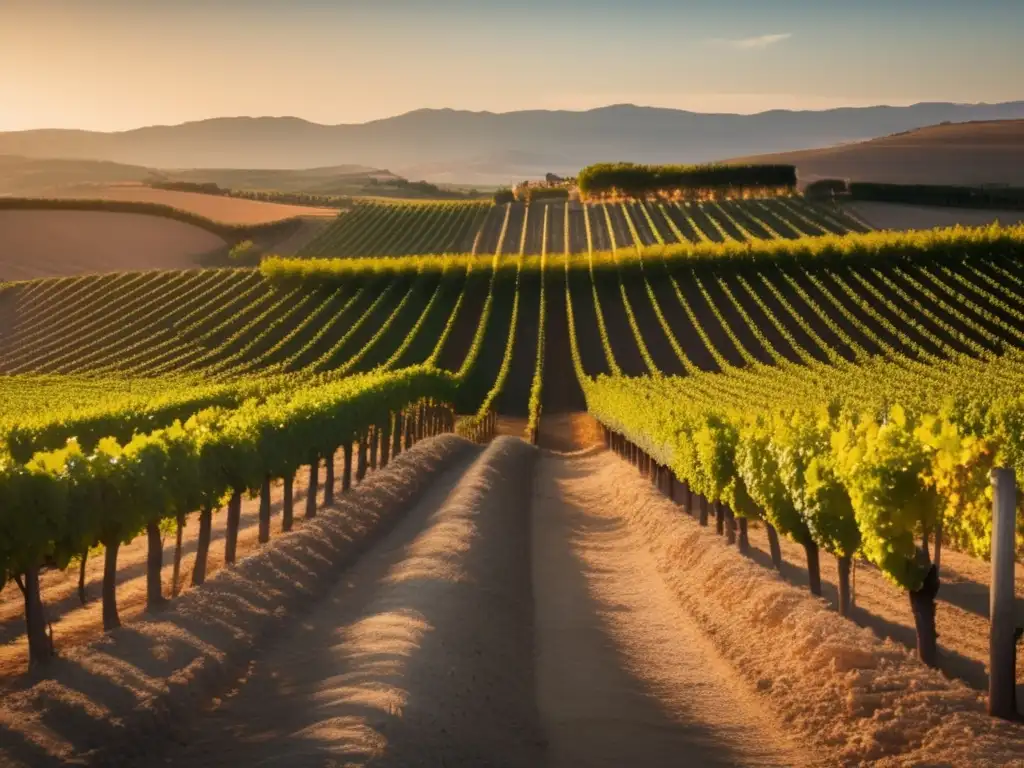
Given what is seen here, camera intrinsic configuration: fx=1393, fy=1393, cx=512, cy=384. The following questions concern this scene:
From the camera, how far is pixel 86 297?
108750mm

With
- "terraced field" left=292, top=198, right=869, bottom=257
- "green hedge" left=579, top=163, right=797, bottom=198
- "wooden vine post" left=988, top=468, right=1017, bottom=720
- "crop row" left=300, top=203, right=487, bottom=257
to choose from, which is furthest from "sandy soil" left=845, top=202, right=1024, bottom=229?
"wooden vine post" left=988, top=468, right=1017, bottom=720

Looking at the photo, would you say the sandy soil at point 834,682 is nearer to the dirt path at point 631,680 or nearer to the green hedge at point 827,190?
the dirt path at point 631,680

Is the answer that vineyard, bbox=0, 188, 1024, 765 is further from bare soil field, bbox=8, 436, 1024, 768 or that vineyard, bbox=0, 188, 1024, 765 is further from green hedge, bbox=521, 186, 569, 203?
green hedge, bbox=521, 186, 569, 203

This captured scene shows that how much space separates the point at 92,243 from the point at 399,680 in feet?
438

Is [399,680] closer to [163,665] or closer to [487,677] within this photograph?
[487,677]

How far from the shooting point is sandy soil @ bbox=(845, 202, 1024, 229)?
120812 mm

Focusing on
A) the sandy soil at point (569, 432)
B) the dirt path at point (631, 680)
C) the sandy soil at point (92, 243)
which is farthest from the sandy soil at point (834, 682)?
the sandy soil at point (92, 243)

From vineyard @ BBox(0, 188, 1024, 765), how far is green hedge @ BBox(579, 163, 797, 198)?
2.77 ft

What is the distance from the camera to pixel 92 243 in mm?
141125

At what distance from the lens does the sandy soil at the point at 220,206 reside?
16073cm

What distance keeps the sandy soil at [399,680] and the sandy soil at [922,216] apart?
101m

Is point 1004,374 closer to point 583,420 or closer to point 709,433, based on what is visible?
point 583,420

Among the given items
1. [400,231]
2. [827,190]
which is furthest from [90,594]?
[827,190]

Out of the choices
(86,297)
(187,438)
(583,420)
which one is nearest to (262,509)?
(187,438)
